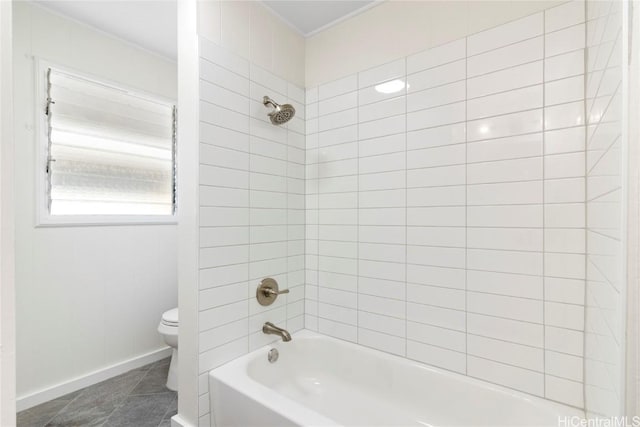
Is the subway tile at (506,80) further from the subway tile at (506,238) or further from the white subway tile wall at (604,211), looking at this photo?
the subway tile at (506,238)

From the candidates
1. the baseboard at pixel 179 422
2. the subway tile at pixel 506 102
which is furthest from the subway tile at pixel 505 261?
the baseboard at pixel 179 422

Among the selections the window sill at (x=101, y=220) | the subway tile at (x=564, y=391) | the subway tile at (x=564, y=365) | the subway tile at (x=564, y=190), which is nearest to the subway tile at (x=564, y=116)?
the subway tile at (x=564, y=190)

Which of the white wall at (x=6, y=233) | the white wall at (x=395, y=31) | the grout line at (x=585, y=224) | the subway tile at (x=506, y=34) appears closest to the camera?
the white wall at (x=6, y=233)

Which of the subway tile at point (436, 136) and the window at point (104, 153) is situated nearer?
the subway tile at point (436, 136)

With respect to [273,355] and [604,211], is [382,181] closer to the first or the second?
[604,211]

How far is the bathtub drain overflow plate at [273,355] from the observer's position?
5.77 ft

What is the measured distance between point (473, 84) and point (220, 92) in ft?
4.18

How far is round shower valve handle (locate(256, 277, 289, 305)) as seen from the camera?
5.85 feet

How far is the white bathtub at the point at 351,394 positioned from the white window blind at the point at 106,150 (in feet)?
5.32

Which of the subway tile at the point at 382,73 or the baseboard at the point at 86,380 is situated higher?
the subway tile at the point at 382,73

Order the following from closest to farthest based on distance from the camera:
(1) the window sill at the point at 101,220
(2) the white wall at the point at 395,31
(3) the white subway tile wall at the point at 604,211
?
(3) the white subway tile wall at the point at 604,211 → (2) the white wall at the point at 395,31 → (1) the window sill at the point at 101,220

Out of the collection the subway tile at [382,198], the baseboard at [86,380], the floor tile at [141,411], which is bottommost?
the floor tile at [141,411]

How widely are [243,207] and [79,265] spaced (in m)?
1.37

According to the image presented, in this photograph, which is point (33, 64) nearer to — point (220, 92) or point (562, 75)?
point (220, 92)
